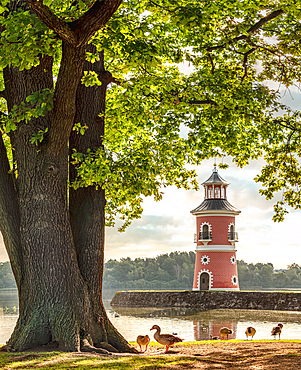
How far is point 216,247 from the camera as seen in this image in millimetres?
35969

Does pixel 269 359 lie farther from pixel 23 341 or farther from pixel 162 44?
pixel 162 44

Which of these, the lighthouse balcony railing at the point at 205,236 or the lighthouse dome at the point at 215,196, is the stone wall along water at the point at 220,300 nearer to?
the lighthouse balcony railing at the point at 205,236

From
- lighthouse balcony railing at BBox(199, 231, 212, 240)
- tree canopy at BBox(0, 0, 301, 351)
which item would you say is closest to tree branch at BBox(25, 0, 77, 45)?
tree canopy at BBox(0, 0, 301, 351)

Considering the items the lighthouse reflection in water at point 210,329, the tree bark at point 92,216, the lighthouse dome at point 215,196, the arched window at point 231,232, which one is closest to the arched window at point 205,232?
the lighthouse dome at point 215,196

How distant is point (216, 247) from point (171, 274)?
50604mm

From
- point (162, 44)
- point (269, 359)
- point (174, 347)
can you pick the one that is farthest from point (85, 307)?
point (162, 44)

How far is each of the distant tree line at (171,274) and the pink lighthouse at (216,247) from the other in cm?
3891

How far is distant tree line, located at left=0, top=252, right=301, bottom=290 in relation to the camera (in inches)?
2996

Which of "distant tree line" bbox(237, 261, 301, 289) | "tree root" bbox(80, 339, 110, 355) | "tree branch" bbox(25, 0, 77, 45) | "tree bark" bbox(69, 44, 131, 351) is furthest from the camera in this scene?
"distant tree line" bbox(237, 261, 301, 289)

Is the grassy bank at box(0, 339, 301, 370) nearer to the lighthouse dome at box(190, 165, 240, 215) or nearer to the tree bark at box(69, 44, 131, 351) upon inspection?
the tree bark at box(69, 44, 131, 351)

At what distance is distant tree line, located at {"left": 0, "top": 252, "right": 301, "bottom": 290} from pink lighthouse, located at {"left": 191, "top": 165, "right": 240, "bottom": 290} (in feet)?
128

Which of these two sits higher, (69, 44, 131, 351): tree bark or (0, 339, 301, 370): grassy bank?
(69, 44, 131, 351): tree bark

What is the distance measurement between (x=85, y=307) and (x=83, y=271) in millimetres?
824

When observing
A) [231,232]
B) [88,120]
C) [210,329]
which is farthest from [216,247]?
[88,120]
